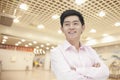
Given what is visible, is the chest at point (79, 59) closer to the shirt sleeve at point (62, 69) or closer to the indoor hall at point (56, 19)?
the shirt sleeve at point (62, 69)

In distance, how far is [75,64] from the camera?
48.1 inches

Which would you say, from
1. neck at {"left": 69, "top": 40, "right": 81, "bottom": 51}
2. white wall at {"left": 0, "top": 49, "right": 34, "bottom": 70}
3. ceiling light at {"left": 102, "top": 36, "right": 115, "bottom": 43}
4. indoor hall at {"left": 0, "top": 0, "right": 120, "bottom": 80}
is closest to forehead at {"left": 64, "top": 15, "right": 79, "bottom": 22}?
neck at {"left": 69, "top": 40, "right": 81, "bottom": 51}

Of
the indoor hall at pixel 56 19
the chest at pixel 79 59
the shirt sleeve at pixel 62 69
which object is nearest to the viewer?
the shirt sleeve at pixel 62 69

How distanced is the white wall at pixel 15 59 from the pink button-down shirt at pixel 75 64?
12.9 metres

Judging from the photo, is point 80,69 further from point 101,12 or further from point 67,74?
point 101,12

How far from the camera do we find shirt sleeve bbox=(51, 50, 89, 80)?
1113mm

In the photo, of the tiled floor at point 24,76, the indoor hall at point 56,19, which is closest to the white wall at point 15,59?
the tiled floor at point 24,76

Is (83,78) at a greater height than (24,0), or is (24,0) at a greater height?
(24,0)

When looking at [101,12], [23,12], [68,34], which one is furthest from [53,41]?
[68,34]

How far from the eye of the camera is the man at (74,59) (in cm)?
114

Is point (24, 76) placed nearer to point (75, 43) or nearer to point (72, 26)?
point (75, 43)

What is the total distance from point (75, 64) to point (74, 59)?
43mm

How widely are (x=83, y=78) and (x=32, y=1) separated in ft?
11.6

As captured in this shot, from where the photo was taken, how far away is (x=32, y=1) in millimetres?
4207
